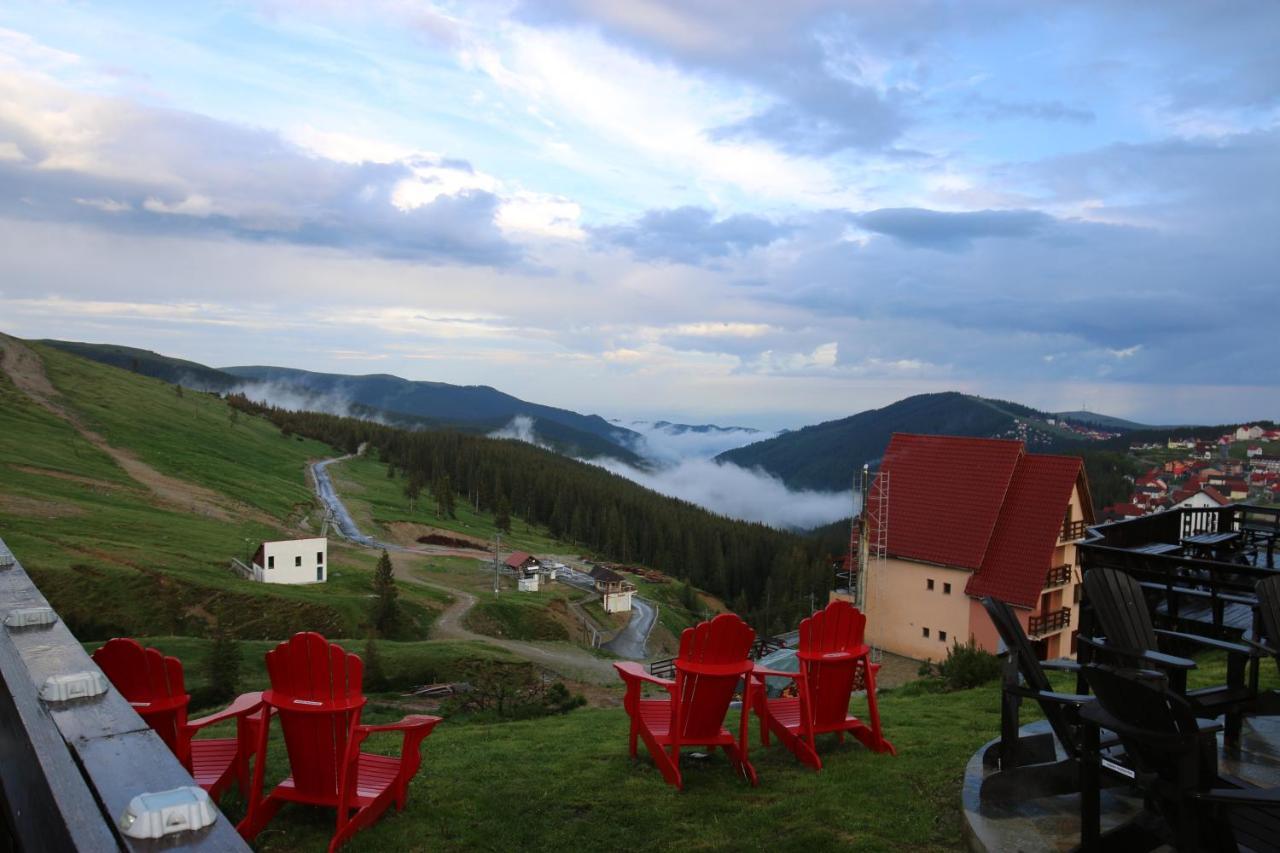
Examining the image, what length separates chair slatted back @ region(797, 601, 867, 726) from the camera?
7.37 m

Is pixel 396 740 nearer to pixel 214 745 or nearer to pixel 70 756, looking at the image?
pixel 214 745

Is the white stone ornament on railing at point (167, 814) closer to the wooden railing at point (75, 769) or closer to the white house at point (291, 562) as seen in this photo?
the wooden railing at point (75, 769)

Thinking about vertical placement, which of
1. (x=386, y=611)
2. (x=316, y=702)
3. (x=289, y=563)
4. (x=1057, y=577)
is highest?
(x=316, y=702)

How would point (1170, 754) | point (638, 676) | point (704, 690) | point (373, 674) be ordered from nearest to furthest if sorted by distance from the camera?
point (1170, 754), point (704, 690), point (638, 676), point (373, 674)

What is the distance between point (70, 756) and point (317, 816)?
548 centimetres

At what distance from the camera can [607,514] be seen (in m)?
112

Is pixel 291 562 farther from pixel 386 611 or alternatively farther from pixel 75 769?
pixel 75 769

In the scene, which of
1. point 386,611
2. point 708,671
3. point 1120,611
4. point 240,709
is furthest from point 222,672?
point 1120,611

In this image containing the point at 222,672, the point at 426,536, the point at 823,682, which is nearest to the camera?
the point at 823,682

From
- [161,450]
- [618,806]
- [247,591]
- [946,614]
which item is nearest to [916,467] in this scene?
[946,614]

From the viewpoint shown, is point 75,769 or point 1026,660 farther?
point 1026,660

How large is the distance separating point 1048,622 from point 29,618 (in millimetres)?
28636

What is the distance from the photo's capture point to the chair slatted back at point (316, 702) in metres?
5.75

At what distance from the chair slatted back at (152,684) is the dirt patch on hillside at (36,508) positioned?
143ft
